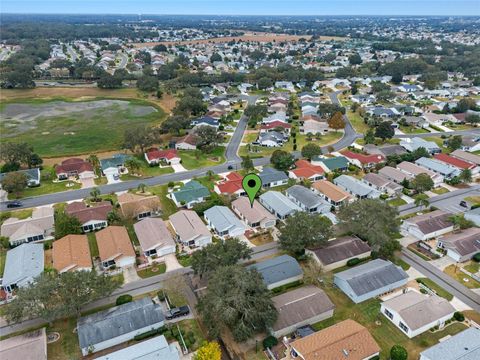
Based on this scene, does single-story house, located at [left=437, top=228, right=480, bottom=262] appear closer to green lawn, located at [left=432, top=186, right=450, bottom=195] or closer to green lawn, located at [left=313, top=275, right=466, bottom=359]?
green lawn, located at [left=313, top=275, right=466, bottom=359]

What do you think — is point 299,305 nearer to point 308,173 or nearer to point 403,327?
point 403,327

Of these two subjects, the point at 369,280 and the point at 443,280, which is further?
the point at 443,280

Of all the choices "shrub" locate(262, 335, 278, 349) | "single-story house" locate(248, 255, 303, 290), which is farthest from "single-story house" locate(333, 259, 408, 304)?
"shrub" locate(262, 335, 278, 349)

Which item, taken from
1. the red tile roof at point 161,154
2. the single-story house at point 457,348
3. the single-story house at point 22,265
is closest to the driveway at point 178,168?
the red tile roof at point 161,154

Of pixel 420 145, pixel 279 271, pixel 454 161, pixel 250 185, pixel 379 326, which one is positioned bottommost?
pixel 379 326

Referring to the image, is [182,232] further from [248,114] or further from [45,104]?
[45,104]

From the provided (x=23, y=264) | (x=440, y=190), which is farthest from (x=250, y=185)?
(x=440, y=190)
